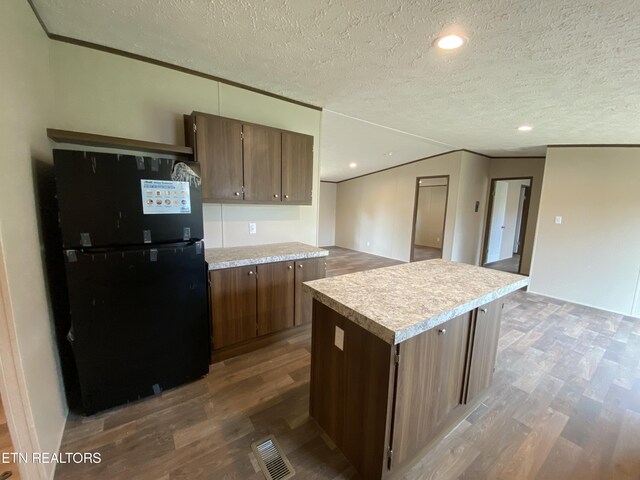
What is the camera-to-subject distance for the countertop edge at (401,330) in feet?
3.42

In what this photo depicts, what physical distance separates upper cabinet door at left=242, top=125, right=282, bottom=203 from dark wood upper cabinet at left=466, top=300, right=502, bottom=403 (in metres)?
2.03

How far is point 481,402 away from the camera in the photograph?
1.94m

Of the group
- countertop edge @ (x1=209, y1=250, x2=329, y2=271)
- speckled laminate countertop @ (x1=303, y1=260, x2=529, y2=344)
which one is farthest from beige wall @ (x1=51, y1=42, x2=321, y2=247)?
speckled laminate countertop @ (x1=303, y1=260, x2=529, y2=344)

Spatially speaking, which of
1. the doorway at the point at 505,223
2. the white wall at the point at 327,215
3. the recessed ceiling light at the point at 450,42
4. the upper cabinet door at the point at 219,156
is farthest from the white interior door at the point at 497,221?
the upper cabinet door at the point at 219,156

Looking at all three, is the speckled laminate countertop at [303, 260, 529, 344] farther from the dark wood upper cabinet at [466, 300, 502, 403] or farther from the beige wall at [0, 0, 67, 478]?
the beige wall at [0, 0, 67, 478]

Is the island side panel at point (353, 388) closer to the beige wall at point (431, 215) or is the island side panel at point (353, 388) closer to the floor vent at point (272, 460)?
the floor vent at point (272, 460)

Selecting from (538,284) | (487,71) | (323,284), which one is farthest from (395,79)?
(538,284)

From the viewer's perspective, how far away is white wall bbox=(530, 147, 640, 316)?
3588mm

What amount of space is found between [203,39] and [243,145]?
79 centimetres

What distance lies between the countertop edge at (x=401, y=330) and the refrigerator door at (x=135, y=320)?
0.96 metres

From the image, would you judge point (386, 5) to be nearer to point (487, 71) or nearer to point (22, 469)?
point (487, 71)

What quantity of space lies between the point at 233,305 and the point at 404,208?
5.17m

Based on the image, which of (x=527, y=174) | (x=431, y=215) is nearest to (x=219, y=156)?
(x=527, y=174)

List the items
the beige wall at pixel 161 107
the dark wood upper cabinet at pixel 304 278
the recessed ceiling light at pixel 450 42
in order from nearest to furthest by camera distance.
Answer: the recessed ceiling light at pixel 450 42 → the beige wall at pixel 161 107 → the dark wood upper cabinet at pixel 304 278
